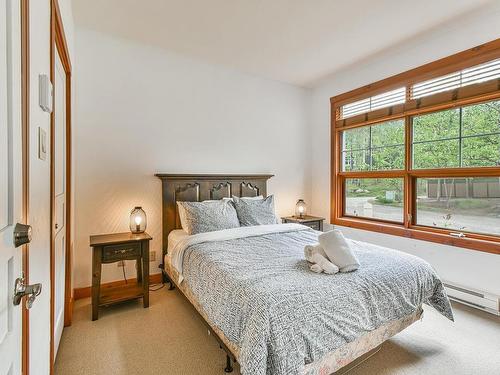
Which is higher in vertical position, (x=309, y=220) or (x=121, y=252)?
(x=309, y=220)

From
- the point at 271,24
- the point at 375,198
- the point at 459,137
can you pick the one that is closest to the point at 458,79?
the point at 459,137

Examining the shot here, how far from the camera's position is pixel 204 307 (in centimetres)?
193

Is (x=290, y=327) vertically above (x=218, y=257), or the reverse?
(x=218, y=257)

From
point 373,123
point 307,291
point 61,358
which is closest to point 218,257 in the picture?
point 307,291

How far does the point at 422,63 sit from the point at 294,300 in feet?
9.75

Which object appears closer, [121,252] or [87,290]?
[121,252]

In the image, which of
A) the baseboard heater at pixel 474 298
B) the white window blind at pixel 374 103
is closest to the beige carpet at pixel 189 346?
the baseboard heater at pixel 474 298

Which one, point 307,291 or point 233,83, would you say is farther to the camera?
point 233,83

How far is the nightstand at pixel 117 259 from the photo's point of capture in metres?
2.41

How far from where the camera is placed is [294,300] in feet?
4.66

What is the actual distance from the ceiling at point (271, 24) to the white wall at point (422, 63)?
0.48 ft

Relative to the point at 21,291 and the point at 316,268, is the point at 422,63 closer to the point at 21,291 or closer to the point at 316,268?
the point at 316,268

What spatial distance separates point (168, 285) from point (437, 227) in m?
3.06

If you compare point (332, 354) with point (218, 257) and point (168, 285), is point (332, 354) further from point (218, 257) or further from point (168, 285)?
point (168, 285)
